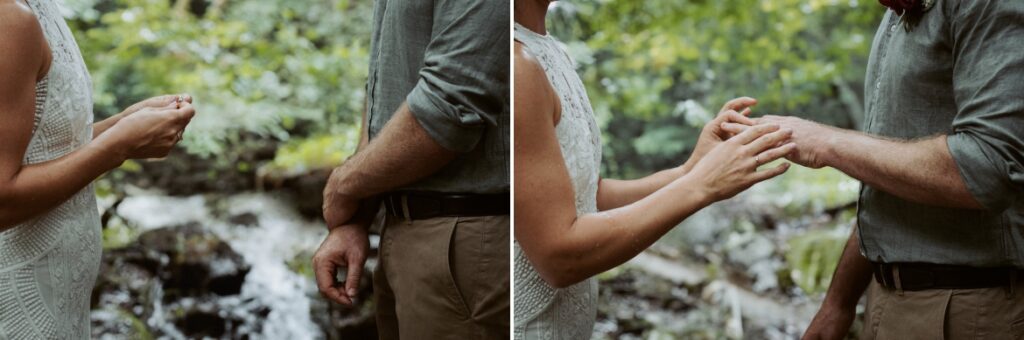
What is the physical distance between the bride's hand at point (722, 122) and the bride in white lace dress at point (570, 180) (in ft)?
0.09

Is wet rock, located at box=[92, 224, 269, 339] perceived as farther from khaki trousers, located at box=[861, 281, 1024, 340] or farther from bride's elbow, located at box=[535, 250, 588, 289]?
khaki trousers, located at box=[861, 281, 1024, 340]

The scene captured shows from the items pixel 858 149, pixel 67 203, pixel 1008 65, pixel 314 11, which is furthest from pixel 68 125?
pixel 1008 65

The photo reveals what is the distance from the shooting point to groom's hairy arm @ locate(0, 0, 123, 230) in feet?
2.80

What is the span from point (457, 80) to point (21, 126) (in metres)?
0.45

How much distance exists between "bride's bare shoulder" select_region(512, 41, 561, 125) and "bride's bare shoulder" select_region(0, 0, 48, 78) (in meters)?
0.49

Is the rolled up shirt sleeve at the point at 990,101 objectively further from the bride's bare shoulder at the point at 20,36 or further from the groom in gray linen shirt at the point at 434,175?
the bride's bare shoulder at the point at 20,36

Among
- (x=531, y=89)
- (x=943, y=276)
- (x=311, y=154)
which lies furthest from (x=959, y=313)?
(x=311, y=154)

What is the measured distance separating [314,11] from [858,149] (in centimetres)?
80

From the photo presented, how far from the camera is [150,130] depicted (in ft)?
3.28

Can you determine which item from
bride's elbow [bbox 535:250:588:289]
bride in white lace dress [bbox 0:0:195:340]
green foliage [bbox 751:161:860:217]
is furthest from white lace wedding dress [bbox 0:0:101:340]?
green foliage [bbox 751:161:860:217]

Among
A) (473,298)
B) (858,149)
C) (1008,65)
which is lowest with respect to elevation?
(473,298)

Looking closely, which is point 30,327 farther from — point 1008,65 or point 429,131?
point 1008,65

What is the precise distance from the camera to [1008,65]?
925mm

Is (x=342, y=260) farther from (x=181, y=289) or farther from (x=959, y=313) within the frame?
(x=959, y=313)
